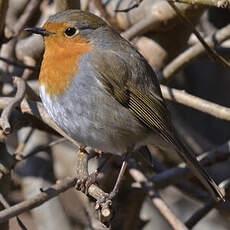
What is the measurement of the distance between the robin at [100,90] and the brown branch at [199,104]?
16cm

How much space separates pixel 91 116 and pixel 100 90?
0.16 meters

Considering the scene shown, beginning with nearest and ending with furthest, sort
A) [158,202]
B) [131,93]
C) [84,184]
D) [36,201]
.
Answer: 1. [36,201]
2. [84,184]
3. [131,93]
4. [158,202]

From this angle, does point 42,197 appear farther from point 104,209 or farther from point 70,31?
point 70,31

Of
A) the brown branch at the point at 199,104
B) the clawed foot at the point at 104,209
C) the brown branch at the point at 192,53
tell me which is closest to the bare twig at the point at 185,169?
the brown branch at the point at 199,104

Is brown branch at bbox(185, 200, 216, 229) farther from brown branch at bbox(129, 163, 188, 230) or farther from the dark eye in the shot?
the dark eye

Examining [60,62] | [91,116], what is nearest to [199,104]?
[91,116]

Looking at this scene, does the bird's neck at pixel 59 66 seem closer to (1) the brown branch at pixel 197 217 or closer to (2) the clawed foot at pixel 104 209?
(2) the clawed foot at pixel 104 209

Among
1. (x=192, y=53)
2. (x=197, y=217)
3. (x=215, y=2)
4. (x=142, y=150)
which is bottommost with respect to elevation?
(x=197, y=217)

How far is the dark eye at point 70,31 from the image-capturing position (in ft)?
11.0

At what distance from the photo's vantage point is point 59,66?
10.8 feet

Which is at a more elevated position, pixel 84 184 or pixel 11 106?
pixel 11 106

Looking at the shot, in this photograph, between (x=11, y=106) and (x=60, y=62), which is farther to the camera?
(x=60, y=62)

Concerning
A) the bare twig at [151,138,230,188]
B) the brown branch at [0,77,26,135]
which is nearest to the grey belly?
the brown branch at [0,77,26,135]

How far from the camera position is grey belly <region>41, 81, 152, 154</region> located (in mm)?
3227
